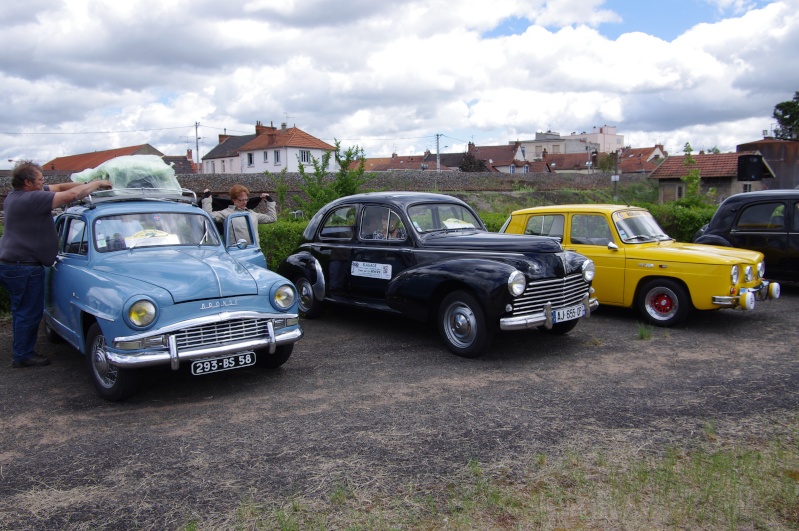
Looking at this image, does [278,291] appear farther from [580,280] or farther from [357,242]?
[580,280]

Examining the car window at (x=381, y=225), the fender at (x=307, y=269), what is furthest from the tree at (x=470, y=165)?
the car window at (x=381, y=225)

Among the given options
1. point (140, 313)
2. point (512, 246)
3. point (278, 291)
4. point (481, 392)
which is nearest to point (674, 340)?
point (512, 246)

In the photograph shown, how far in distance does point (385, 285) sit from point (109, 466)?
4.17 meters

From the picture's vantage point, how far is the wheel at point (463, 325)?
6.75m

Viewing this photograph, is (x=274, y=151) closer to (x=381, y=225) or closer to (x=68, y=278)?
(x=381, y=225)

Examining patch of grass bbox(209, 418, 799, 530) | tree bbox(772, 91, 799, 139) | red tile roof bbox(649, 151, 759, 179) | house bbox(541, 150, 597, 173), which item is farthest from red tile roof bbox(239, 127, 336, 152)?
patch of grass bbox(209, 418, 799, 530)

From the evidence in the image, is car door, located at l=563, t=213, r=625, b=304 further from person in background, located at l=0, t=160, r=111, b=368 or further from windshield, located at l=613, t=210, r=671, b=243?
person in background, located at l=0, t=160, r=111, b=368

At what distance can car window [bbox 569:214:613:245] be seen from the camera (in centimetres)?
899

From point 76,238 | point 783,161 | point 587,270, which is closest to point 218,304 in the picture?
point 76,238

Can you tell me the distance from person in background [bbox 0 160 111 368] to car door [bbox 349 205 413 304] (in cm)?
323

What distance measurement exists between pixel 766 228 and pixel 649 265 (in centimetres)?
337

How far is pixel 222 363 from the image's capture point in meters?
5.54

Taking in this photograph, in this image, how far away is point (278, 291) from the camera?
6.00m

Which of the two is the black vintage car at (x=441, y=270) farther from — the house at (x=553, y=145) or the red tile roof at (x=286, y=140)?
the house at (x=553, y=145)
